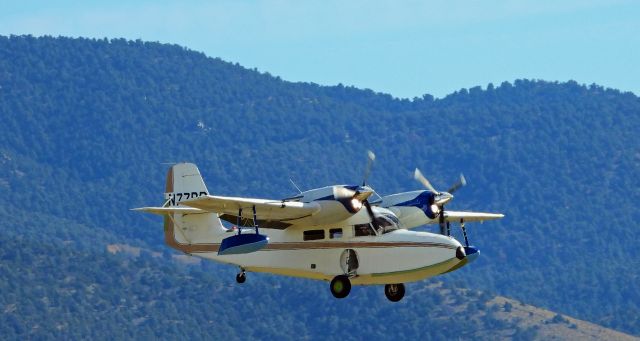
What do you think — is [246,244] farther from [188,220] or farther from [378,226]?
[188,220]

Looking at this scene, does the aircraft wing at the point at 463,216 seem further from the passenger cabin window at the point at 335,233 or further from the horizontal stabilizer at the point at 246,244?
the horizontal stabilizer at the point at 246,244

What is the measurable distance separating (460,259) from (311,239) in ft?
20.5

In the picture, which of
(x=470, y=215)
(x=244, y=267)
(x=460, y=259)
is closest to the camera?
(x=460, y=259)

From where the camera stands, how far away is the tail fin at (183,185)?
7669 cm

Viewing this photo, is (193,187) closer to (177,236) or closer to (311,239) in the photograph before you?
(177,236)

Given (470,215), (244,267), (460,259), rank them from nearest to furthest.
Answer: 1. (460,259)
2. (244,267)
3. (470,215)

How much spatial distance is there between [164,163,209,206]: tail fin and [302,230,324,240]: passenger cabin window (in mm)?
6267

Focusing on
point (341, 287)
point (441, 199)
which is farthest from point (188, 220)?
point (441, 199)

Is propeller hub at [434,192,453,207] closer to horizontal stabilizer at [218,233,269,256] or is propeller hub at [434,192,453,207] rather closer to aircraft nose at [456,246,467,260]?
aircraft nose at [456,246,467,260]

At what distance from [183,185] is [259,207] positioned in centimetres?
863

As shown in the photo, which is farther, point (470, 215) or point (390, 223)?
point (470, 215)

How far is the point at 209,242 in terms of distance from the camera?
76000 mm

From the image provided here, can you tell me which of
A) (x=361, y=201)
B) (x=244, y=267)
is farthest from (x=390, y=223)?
(x=244, y=267)

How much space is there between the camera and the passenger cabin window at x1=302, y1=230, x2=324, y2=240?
71875 mm
